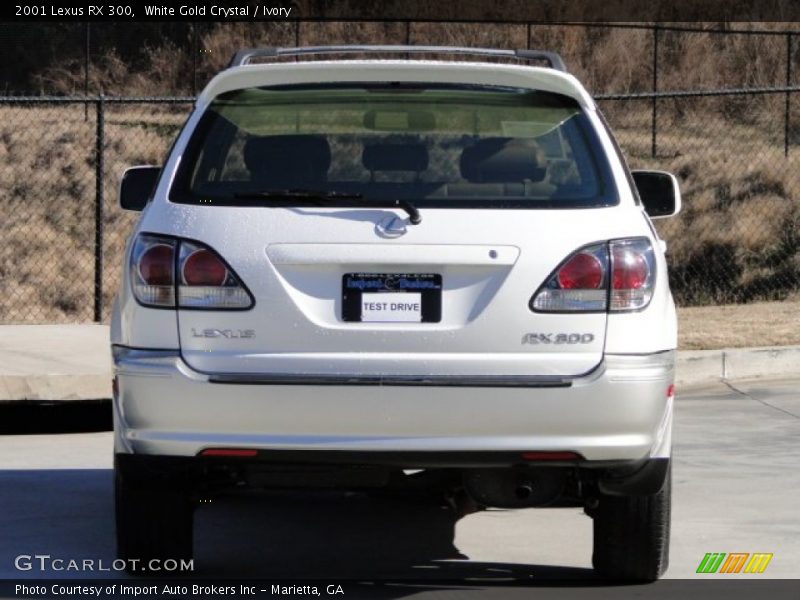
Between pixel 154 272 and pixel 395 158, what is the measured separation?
38.9 inches

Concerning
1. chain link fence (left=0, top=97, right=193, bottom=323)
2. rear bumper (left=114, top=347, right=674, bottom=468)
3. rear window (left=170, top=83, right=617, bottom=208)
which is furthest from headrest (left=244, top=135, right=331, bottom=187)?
chain link fence (left=0, top=97, right=193, bottom=323)

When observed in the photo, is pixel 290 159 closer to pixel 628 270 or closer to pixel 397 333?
pixel 397 333

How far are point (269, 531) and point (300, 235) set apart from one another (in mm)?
2068

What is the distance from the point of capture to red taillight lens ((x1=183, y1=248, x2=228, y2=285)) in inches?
207

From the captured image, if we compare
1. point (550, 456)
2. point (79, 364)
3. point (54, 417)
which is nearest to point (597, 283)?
point (550, 456)

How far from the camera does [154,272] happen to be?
534 cm

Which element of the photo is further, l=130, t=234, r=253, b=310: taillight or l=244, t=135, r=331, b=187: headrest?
l=244, t=135, r=331, b=187: headrest

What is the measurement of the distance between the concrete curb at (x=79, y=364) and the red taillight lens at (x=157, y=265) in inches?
185

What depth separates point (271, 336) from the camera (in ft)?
17.1

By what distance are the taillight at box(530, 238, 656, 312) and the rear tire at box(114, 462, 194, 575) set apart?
1423 millimetres

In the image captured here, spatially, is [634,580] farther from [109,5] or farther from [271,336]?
[109,5]

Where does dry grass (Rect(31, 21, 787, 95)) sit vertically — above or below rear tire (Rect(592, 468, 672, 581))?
above

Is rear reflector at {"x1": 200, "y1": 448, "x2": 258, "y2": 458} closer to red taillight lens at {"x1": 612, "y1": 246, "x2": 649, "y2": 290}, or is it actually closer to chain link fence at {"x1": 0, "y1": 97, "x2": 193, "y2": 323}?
red taillight lens at {"x1": 612, "y1": 246, "x2": 649, "y2": 290}

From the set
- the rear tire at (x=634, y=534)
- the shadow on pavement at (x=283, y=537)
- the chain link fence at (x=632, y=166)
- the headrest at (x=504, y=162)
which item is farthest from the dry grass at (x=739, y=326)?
the headrest at (x=504, y=162)
